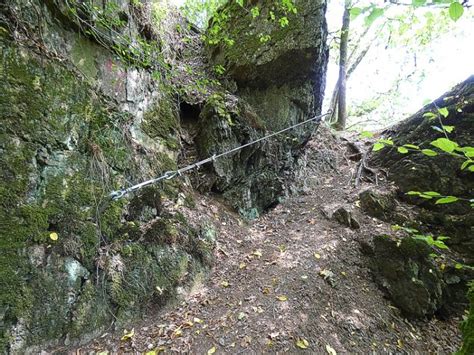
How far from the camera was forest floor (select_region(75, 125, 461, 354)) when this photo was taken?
120 inches

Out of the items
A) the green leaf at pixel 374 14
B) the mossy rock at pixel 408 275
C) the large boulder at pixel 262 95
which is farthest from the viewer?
the large boulder at pixel 262 95

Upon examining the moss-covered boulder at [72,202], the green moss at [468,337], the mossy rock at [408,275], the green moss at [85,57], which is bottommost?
the mossy rock at [408,275]

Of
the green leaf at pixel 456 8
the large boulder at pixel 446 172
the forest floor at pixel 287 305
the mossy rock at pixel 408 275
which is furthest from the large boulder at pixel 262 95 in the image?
the green leaf at pixel 456 8

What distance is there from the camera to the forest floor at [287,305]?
3.06 m

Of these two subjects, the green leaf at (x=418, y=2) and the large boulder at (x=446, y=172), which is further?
the large boulder at (x=446, y=172)

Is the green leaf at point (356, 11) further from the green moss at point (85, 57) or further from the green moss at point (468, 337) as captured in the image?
the green moss at point (85, 57)

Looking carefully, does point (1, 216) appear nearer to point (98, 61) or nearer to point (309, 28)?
point (98, 61)

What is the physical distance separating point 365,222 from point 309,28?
4.51 meters

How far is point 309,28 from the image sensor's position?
599 centimetres

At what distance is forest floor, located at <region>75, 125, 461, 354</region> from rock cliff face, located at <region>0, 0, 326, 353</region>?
1.27 ft

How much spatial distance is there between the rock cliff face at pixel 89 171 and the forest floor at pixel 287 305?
1.27 ft

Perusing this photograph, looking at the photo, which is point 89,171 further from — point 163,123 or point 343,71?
point 343,71

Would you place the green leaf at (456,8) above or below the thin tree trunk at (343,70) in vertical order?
below

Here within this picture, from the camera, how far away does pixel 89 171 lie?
3367 mm
